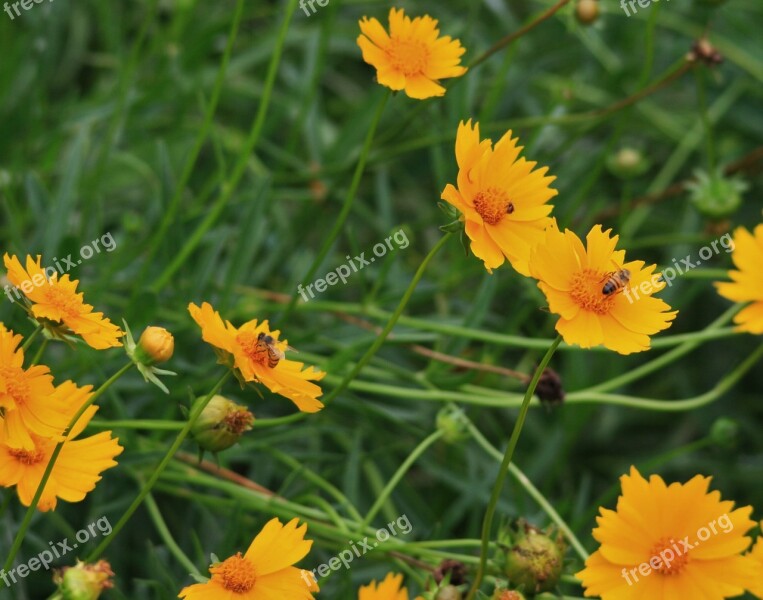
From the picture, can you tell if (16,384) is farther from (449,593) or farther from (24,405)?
(449,593)

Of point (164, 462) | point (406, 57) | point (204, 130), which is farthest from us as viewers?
point (204, 130)

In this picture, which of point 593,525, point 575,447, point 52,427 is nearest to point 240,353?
point 52,427

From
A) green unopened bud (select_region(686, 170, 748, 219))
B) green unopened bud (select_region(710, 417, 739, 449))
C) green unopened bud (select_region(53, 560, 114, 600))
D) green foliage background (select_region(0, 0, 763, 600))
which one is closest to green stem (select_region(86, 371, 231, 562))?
green unopened bud (select_region(53, 560, 114, 600))

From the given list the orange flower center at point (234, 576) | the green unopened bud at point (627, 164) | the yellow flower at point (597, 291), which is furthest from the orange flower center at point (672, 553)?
the green unopened bud at point (627, 164)

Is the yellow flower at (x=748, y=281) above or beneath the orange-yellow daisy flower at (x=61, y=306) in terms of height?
beneath

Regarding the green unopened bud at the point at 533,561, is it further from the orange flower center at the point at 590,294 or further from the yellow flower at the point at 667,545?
the orange flower center at the point at 590,294

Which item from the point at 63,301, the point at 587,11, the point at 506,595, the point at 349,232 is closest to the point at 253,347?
the point at 63,301

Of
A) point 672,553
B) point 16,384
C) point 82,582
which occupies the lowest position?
point 672,553
